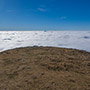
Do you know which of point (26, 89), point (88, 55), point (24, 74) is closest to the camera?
point (26, 89)

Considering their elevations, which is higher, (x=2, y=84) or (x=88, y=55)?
(x=88, y=55)

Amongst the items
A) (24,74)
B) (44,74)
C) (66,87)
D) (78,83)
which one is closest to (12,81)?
(24,74)

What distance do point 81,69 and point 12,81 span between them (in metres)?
3.14

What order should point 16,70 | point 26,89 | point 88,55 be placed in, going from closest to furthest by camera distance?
point 26,89
point 16,70
point 88,55

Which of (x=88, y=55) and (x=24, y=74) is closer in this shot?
(x=24, y=74)

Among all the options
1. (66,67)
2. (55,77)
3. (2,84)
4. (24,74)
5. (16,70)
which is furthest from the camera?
(66,67)

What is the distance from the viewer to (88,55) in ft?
21.9

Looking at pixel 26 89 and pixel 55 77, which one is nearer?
pixel 26 89

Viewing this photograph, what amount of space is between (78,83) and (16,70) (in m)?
2.79

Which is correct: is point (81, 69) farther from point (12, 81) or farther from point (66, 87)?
point (12, 81)

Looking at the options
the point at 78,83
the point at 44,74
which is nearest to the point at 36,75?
the point at 44,74

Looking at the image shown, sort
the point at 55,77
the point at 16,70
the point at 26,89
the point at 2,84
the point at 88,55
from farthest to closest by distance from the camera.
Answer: the point at 88,55 < the point at 16,70 < the point at 55,77 < the point at 2,84 < the point at 26,89

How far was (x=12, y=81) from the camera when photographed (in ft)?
11.9

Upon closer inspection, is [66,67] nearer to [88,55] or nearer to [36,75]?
[36,75]
